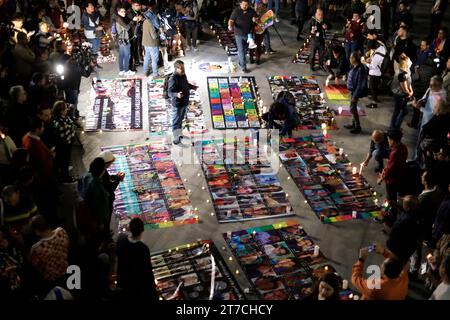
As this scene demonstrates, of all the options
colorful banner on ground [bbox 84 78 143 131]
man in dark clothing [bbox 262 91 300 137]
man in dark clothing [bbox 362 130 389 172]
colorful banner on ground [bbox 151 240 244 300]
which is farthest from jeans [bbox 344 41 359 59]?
colorful banner on ground [bbox 151 240 244 300]

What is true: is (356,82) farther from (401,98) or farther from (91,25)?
(91,25)

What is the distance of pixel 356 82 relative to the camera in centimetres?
1068

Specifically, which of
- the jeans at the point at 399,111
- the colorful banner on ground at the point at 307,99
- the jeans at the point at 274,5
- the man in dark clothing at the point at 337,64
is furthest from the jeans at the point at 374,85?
the jeans at the point at 274,5

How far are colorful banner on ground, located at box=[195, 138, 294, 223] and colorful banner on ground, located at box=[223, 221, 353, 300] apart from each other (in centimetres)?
39

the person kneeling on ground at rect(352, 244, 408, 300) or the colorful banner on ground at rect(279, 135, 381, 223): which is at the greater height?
the person kneeling on ground at rect(352, 244, 408, 300)

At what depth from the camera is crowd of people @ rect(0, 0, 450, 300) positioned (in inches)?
239

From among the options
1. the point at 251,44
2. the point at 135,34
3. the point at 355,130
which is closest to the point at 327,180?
the point at 355,130

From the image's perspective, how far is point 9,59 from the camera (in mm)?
9914

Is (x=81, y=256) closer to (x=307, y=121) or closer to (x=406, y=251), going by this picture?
(x=406, y=251)

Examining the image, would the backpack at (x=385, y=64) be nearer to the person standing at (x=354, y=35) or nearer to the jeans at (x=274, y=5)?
the person standing at (x=354, y=35)

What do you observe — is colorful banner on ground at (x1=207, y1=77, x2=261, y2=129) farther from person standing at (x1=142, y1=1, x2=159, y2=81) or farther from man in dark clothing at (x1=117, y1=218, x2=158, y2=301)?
man in dark clothing at (x1=117, y1=218, x2=158, y2=301)

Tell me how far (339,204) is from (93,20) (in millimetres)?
6926

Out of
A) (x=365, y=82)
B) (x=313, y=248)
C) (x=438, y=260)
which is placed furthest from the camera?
(x=365, y=82)
